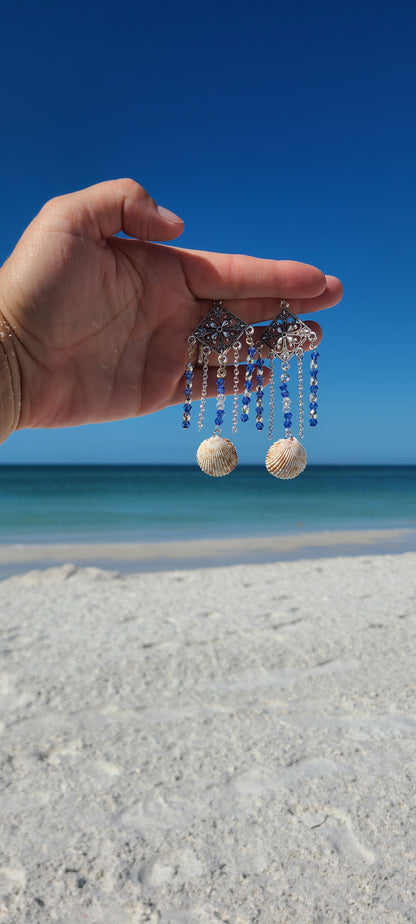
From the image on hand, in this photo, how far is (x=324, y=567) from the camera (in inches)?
426

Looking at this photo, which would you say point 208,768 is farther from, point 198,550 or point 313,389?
point 198,550

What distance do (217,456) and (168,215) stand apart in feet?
3.57

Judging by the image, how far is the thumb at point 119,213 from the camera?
8.23 feet

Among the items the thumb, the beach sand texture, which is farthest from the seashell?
the beach sand texture

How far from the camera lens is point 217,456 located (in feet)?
9.89

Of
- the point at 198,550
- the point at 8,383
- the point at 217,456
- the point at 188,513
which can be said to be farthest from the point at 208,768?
the point at 188,513

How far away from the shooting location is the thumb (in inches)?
98.7

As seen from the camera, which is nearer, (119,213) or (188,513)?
(119,213)

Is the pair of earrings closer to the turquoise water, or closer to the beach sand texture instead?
the beach sand texture

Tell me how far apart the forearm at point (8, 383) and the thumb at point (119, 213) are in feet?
1.72

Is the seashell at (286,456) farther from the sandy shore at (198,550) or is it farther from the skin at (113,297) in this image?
the sandy shore at (198,550)

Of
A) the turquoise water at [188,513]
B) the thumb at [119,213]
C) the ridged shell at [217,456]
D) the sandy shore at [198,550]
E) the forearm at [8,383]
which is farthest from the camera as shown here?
the turquoise water at [188,513]

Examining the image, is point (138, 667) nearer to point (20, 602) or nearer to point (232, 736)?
point (232, 736)

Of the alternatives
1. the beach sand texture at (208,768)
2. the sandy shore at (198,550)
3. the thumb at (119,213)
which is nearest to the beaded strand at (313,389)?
the thumb at (119,213)
